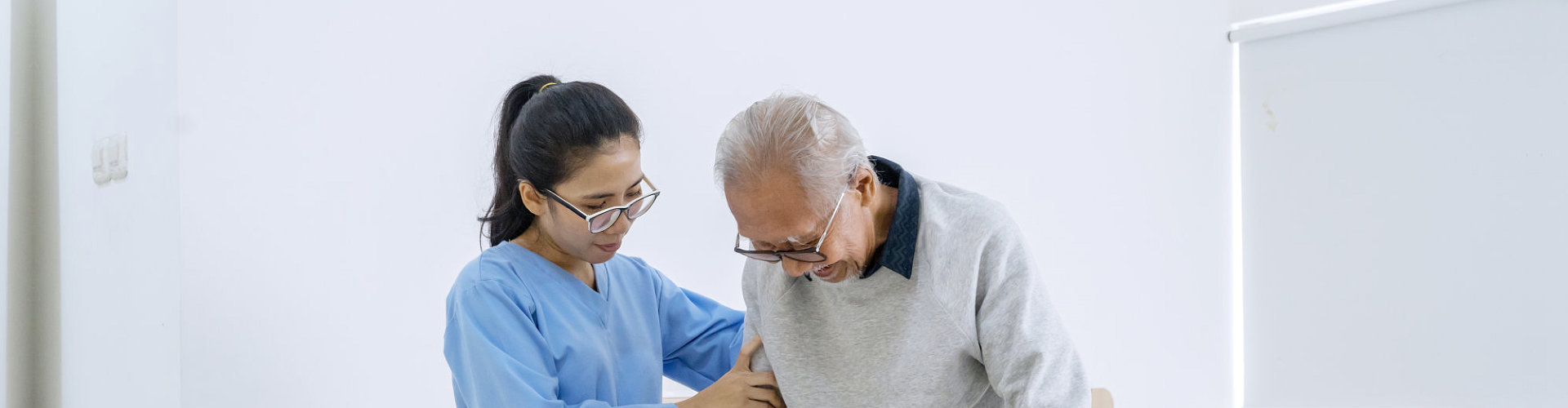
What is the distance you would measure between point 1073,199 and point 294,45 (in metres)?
2.28

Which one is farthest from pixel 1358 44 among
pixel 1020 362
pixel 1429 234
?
pixel 1020 362

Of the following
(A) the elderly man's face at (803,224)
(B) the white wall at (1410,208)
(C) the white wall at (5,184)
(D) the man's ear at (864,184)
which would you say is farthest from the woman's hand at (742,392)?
(B) the white wall at (1410,208)

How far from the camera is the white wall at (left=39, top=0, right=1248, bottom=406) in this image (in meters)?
1.74

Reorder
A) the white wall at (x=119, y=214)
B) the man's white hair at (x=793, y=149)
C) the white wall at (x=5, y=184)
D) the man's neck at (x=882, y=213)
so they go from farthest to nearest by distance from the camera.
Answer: the white wall at (x=5, y=184), the white wall at (x=119, y=214), the man's neck at (x=882, y=213), the man's white hair at (x=793, y=149)

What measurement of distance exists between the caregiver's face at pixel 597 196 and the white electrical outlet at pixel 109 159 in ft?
3.29

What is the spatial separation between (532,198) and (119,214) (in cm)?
104

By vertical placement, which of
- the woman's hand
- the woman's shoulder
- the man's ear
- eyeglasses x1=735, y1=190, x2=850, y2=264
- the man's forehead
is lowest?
the woman's hand

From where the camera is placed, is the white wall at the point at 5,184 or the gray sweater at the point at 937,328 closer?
the gray sweater at the point at 937,328

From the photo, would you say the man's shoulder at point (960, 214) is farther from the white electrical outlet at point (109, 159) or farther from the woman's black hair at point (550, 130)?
the white electrical outlet at point (109, 159)

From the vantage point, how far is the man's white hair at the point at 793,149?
1.11 meters

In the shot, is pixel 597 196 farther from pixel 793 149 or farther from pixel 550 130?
pixel 793 149

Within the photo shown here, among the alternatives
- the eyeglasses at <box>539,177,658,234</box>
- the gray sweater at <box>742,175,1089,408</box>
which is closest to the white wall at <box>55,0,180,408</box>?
the eyeglasses at <box>539,177,658,234</box>

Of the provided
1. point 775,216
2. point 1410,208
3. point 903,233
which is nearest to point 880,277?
point 903,233

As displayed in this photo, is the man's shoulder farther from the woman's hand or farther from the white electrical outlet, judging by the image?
the white electrical outlet
